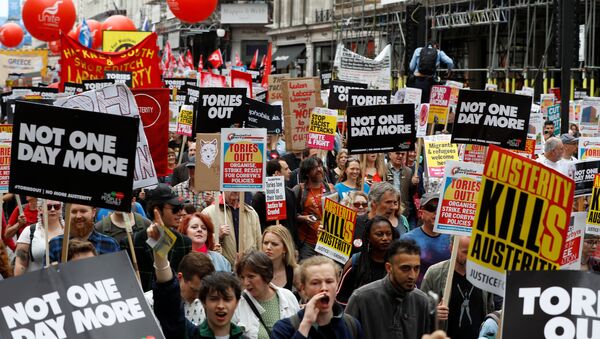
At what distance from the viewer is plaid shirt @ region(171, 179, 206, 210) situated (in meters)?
11.9

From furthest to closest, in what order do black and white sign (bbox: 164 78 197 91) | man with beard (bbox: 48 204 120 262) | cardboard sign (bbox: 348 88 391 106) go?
black and white sign (bbox: 164 78 197 91) → cardboard sign (bbox: 348 88 391 106) → man with beard (bbox: 48 204 120 262)

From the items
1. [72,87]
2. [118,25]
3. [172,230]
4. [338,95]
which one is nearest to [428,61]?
[338,95]

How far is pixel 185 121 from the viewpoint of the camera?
17.3 metres

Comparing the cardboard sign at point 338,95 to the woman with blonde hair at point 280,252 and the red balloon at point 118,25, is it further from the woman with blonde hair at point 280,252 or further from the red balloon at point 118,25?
the red balloon at point 118,25

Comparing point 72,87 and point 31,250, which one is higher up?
point 72,87

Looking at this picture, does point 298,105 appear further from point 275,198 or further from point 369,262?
point 369,262

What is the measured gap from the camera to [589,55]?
2916cm

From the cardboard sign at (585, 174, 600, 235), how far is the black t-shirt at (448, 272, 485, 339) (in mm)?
1973

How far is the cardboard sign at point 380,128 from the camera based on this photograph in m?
12.7

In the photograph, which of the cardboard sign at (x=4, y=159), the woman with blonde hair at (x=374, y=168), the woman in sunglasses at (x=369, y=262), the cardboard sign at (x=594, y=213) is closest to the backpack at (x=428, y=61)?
the woman with blonde hair at (x=374, y=168)

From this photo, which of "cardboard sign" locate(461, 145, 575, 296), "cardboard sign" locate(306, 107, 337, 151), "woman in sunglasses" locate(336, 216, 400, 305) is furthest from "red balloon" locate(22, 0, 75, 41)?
"cardboard sign" locate(461, 145, 575, 296)

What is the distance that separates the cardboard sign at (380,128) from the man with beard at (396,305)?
228 inches

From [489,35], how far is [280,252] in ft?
85.6

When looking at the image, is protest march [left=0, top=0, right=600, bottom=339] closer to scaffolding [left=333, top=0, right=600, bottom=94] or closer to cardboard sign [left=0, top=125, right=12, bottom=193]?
cardboard sign [left=0, top=125, right=12, bottom=193]
